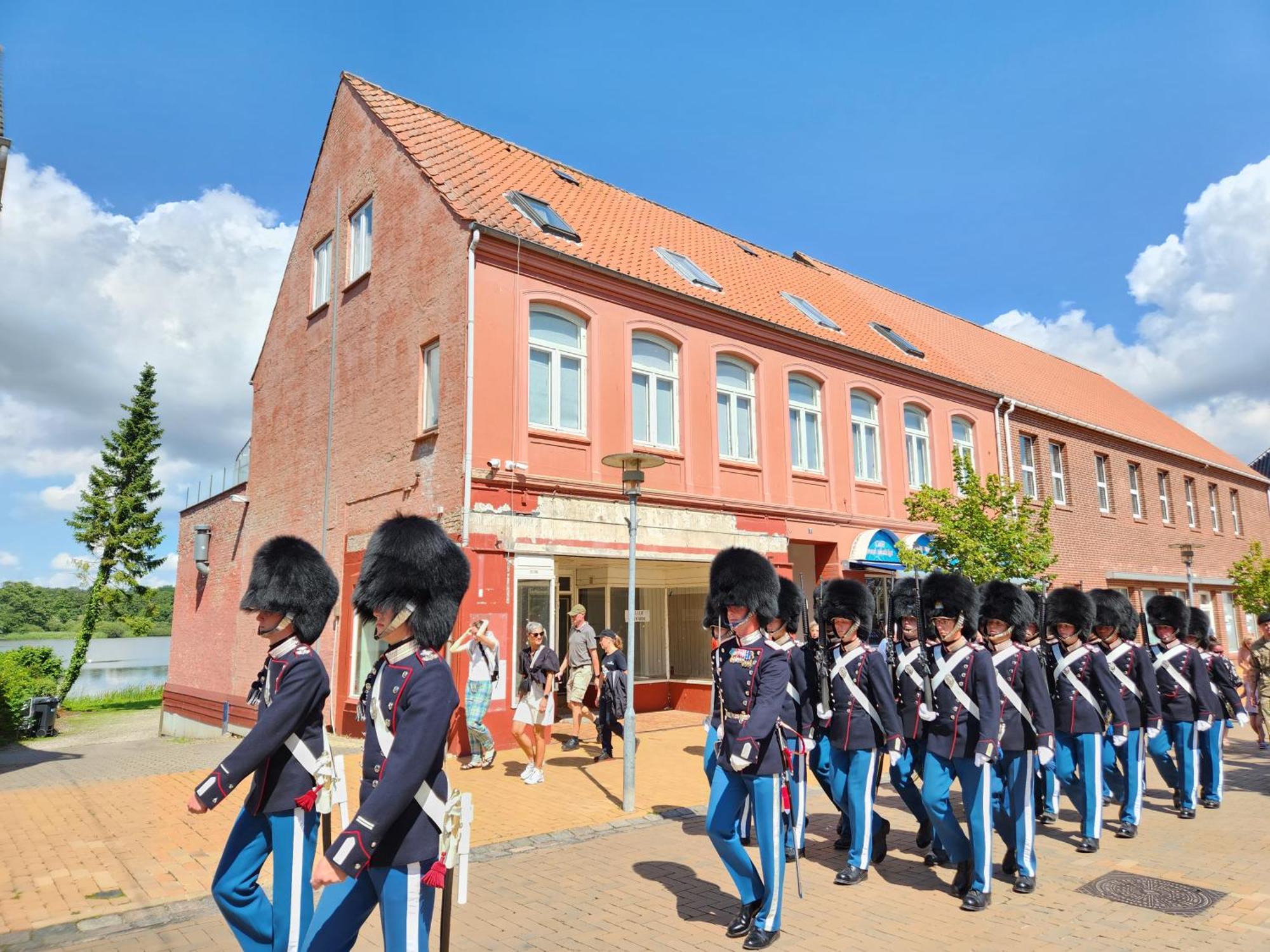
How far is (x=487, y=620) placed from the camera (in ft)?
39.0

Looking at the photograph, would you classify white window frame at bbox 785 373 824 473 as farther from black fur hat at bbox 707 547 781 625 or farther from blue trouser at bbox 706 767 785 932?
A: blue trouser at bbox 706 767 785 932

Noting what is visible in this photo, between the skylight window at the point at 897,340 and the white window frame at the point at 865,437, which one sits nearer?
the white window frame at the point at 865,437

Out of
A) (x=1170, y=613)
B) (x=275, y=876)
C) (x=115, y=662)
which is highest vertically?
(x=1170, y=613)

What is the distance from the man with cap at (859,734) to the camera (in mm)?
6402

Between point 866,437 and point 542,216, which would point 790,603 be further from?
point 866,437

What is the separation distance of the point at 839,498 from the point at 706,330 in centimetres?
455

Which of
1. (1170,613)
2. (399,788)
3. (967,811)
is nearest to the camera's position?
(399,788)

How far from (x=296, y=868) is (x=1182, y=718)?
28.2ft

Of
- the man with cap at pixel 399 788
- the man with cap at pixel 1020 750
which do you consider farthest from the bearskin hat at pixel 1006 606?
the man with cap at pixel 399 788

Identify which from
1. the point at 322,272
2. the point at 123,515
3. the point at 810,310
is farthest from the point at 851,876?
the point at 123,515

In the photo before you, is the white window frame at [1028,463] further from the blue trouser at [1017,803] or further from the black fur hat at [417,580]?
the black fur hat at [417,580]

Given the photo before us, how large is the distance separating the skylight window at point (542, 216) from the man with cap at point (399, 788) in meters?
11.5

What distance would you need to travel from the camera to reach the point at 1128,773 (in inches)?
309

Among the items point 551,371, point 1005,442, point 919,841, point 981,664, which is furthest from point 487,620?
point 1005,442
